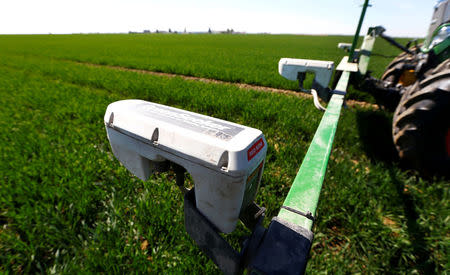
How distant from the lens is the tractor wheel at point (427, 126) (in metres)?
1.69

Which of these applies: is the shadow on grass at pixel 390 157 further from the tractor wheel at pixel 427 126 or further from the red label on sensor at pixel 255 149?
the red label on sensor at pixel 255 149

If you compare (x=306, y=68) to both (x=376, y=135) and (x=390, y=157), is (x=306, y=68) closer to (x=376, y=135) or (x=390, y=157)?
(x=390, y=157)

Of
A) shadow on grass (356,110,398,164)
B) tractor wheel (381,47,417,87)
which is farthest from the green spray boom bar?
tractor wheel (381,47,417,87)

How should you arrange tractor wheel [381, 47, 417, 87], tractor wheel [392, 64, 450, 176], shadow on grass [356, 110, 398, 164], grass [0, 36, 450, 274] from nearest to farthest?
grass [0, 36, 450, 274], tractor wheel [392, 64, 450, 176], shadow on grass [356, 110, 398, 164], tractor wheel [381, 47, 417, 87]

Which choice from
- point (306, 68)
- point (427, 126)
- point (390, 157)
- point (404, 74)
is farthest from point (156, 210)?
point (404, 74)

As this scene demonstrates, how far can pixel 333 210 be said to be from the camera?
1.68 m

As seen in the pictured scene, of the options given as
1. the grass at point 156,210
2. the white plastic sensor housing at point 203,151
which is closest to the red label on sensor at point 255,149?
the white plastic sensor housing at point 203,151

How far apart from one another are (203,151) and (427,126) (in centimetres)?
215

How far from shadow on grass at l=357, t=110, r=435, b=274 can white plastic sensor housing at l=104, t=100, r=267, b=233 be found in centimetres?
146

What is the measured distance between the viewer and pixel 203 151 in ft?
1.89

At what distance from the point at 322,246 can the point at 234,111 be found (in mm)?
2577

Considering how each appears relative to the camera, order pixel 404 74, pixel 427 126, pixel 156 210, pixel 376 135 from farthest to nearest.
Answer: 1. pixel 404 74
2. pixel 376 135
3. pixel 427 126
4. pixel 156 210

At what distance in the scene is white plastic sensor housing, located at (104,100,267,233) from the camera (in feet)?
1.82

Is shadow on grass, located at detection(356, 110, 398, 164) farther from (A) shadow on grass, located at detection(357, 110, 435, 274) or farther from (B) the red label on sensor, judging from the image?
(B) the red label on sensor
